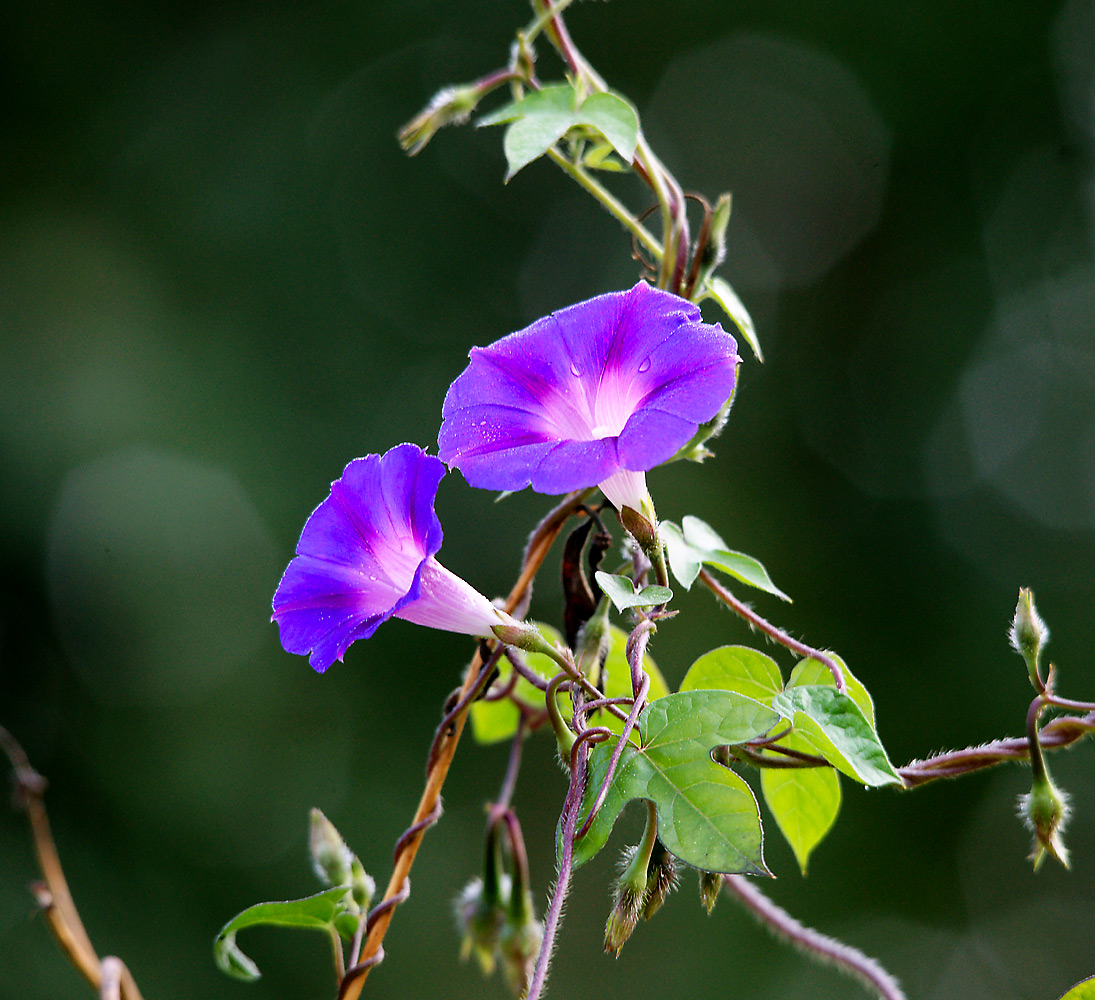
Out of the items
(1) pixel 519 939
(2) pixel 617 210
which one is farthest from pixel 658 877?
(2) pixel 617 210

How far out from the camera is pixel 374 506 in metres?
0.84

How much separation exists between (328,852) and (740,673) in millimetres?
407

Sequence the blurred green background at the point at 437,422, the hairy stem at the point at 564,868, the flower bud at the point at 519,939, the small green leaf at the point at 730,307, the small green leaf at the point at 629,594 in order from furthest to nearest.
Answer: the blurred green background at the point at 437,422
the flower bud at the point at 519,939
the small green leaf at the point at 730,307
the small green leaf at the point at 629,594
the hairy stem at the point at 564,868

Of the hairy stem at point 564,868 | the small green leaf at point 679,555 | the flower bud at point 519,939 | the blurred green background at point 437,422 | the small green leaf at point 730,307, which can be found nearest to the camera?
the hairy stem at point 564,868

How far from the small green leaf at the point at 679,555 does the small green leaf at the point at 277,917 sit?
1.23ft

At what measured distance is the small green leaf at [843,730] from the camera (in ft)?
2.38

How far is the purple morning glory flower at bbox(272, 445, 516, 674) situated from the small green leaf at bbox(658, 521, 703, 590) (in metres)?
0.15

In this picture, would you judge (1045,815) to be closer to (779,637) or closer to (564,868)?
(779,637)

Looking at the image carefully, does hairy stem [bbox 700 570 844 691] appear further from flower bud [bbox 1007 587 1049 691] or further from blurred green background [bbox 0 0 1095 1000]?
blurred green background [bbox 0 0 1095 1000]

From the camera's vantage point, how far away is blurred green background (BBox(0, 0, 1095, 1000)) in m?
3.98

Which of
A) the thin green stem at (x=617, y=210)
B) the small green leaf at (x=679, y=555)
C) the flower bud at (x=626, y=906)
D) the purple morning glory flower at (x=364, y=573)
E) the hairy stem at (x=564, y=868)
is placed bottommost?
the flower bud at (x=626, y=906)

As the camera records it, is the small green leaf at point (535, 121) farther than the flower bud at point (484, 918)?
No

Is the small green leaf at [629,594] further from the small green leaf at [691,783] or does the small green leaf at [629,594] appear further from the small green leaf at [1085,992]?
the small green leaf at [1085,992]

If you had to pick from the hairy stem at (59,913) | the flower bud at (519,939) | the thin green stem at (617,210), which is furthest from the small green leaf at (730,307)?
the hairy stem at (59,913)
